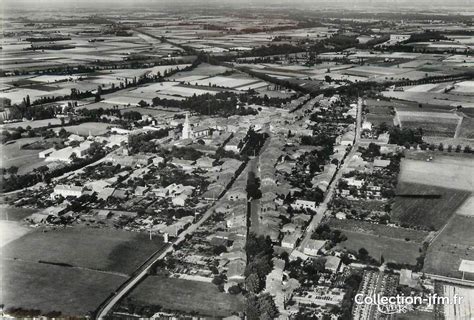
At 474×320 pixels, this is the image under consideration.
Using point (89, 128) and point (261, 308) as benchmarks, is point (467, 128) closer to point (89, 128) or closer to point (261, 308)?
point (89, 128)

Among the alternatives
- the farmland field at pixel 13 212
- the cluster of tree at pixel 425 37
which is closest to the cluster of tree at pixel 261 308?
the farmland field at pixel 13 212

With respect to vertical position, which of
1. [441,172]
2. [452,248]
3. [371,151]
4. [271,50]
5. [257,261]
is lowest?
[371,151]

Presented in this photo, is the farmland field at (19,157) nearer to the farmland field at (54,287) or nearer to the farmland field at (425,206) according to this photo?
the farmland field at (54,287)

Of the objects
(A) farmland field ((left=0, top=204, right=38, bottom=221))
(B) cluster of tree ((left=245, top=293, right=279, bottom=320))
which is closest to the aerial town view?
(B) cluster of tree ((left=245, top=293, right=279, bottom=320))

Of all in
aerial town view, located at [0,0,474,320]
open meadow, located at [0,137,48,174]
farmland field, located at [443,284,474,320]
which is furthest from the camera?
open meadow, located at [0,137,48,174]

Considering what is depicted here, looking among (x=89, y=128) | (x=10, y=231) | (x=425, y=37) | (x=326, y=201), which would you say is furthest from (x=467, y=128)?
(x=425, y=37)

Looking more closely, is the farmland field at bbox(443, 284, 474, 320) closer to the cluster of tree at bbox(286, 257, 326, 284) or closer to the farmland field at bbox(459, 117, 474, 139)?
the cluster of tree at bbox(286, 257, 326, 284)

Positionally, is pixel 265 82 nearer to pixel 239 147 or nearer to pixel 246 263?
pixel 239 147
